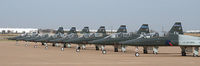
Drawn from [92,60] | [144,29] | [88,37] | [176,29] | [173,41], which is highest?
[144,29]

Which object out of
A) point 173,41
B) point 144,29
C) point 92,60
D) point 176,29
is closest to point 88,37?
point 144,29

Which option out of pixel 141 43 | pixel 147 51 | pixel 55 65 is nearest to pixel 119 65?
pixel 55 65

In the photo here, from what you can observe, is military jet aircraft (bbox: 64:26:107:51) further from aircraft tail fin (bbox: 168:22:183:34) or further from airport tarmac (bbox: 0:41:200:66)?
airport tarmac (bbox: 0:41:200:66)

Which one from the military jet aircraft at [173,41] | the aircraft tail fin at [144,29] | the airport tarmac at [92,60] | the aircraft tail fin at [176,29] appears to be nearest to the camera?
the airport tarmac at [92,60]

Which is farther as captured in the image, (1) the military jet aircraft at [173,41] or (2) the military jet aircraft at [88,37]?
(2) the military jet aircraft at [88,37]

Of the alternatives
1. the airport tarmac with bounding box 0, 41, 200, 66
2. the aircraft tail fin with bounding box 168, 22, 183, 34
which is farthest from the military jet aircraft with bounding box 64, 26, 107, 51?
the airport tarmac with bounding box 0, 41, 200, 66

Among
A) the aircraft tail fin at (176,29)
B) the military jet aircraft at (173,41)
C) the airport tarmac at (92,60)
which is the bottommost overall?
the airport tarmac at (92,60)

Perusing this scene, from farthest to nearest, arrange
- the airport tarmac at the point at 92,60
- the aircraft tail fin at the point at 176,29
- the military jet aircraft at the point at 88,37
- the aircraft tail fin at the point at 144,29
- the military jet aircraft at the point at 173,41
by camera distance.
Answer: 1. the military jet aircraft at the point at 88,37
2. the aircraft tail fin at the point at 144,29
3. the aircraft tail fin at the point at 176,29
4. the military jet aircraft at the point at 173,41
5. the airport tarmac at the point at 92,60

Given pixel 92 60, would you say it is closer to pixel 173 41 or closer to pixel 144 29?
pixel 173 41

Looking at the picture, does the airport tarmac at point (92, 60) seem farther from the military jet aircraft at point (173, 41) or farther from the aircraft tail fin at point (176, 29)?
the aircraft tail fin at point (176, 29)

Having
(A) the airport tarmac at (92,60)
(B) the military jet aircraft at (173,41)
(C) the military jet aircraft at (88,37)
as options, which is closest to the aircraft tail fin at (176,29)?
(B) the military jet aircraft at (173,41)

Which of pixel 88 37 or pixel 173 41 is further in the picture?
pixel 88 37

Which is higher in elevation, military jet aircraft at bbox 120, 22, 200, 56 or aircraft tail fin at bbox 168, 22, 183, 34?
aircraft tail fin at bbox 168, 22, 183, 34

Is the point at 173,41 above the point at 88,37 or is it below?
below
